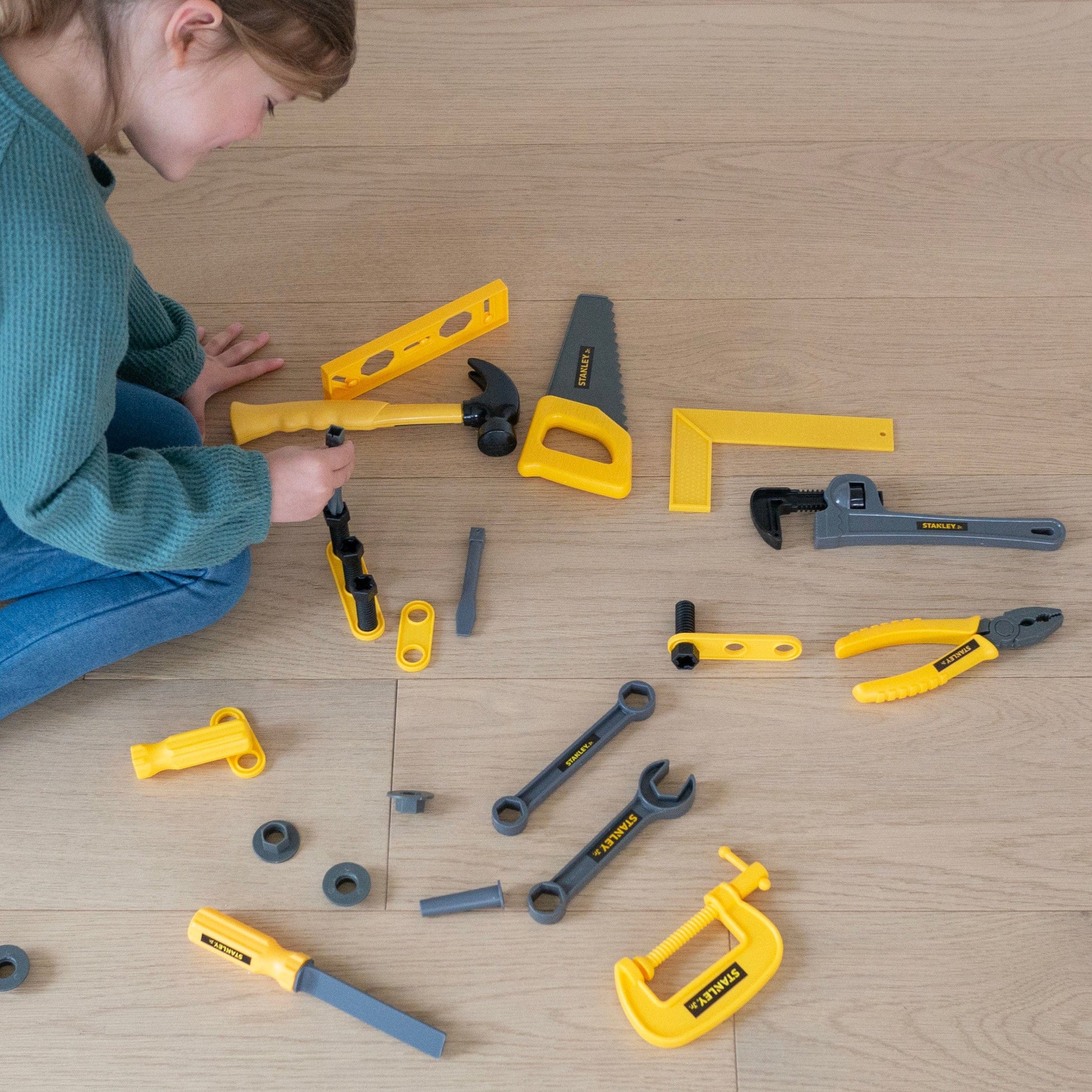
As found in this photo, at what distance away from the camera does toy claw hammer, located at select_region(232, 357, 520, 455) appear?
136 centimetres

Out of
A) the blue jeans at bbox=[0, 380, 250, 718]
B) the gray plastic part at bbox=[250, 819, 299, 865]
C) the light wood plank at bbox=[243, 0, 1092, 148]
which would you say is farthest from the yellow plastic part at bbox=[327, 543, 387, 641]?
the light wood plank at bbox=[243, 0, 1092, 148]

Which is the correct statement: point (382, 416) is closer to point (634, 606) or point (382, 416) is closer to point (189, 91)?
point (634, 606)

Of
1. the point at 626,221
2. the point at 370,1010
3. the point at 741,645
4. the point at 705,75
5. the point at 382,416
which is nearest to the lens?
the point at 370,1010

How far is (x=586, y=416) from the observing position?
4.56 ft

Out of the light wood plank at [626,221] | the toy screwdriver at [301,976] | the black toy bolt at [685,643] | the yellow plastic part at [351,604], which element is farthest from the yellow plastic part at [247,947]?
the light wood plank at [626,221]

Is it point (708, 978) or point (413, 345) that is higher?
point (413, 345)

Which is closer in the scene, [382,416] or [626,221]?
[382,416]

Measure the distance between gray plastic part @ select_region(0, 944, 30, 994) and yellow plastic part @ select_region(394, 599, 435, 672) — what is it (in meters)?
0.45

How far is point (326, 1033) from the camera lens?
1016 millimetres

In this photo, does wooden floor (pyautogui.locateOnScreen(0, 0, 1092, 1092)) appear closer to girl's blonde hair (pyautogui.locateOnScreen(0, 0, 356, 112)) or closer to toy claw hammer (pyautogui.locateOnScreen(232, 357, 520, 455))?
toy claw hammer (pyautogui.locateOnScreen(232, 357, 520, 455))

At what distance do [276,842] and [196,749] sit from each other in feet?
0.41

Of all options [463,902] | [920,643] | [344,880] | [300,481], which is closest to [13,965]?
[344,880]

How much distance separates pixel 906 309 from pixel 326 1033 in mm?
1153

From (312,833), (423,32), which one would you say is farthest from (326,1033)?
(423,32)
